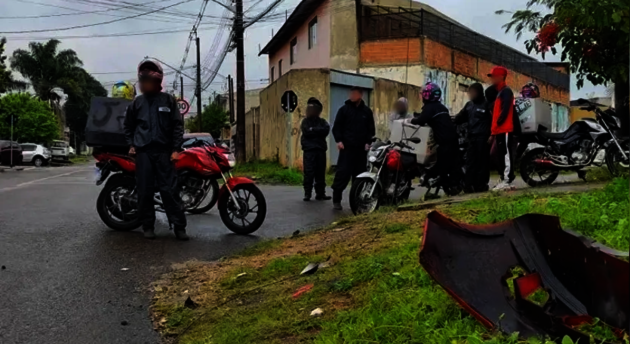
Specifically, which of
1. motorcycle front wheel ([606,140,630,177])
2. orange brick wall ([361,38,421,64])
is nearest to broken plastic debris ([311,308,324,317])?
motorcycle front wheel ([606,140,630,177])

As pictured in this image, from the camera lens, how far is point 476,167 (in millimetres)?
8914

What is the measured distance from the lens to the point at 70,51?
73.6m

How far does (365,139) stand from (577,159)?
3.01m

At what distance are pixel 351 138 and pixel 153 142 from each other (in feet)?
11.4

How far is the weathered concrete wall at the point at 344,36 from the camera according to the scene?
1113 inches

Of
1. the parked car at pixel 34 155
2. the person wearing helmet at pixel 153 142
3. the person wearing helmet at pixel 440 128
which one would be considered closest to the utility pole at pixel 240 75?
the person wearing helmet at pixel 440 128

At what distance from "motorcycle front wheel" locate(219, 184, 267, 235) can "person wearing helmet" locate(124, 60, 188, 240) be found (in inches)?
21.2

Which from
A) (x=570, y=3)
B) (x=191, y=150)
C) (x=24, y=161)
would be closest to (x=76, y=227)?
(x=191, y=150)

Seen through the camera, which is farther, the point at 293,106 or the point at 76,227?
the point at 293,106

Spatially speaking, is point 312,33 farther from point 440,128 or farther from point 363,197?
point 363,197

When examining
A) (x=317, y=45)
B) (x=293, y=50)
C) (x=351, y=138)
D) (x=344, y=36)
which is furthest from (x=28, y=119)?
(x=351, y=138)

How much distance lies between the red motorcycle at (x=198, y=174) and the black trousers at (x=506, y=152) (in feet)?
10.1

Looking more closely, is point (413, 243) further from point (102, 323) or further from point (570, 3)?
point (570, 3)

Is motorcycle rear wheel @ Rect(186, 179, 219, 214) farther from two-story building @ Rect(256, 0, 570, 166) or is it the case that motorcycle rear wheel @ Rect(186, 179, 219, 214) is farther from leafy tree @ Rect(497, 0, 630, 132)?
two-story building @ Rect(256, 0, 570, 166)
